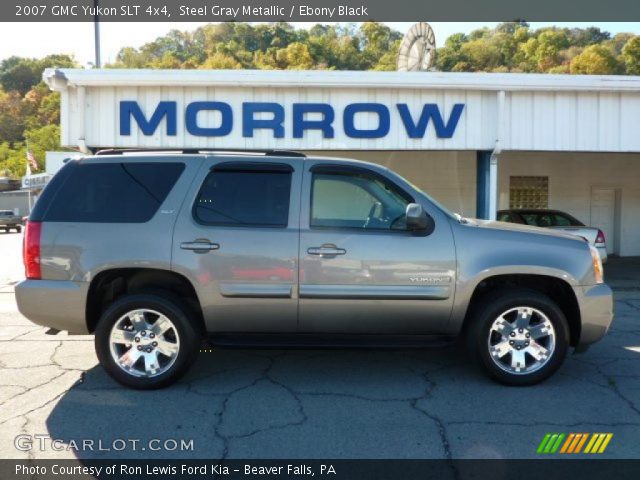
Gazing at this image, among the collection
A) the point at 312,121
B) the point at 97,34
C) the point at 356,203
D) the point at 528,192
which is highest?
the point at 97,34

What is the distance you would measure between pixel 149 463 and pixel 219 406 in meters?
0.89

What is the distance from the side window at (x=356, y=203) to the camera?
448 cm

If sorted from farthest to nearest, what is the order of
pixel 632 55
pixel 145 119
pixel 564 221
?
pixel 632 55
pixel 564 221
pixel 145 119

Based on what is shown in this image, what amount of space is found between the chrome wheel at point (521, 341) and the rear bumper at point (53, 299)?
3.38 meters

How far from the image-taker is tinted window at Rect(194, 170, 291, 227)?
14.6 ft

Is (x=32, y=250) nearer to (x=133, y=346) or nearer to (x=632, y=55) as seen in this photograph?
(x=133, y=346)

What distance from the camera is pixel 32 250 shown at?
171 inches

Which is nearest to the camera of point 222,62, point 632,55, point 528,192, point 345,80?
point 345,80

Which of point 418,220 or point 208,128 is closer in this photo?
point 418,220

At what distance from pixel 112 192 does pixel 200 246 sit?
2.99 ft

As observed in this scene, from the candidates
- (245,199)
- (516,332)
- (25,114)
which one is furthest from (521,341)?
(25,114)

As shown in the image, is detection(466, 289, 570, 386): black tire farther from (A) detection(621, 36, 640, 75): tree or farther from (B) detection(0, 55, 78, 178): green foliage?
(A) detection(621, 36, 640, 75): tree

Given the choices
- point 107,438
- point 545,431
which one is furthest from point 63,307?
point 545,431

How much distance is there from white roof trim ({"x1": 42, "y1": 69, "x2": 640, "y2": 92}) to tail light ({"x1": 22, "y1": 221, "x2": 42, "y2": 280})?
602 centimetres
